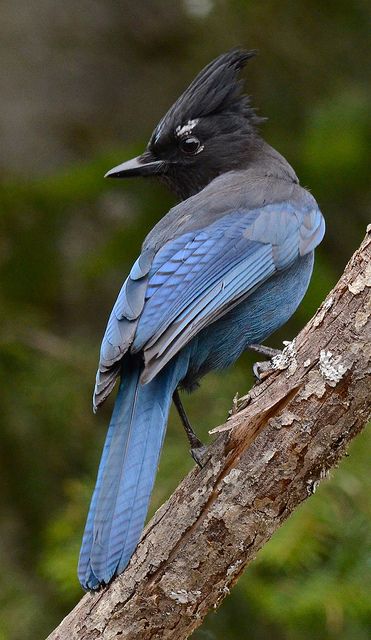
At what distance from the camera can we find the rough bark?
9.72 feet

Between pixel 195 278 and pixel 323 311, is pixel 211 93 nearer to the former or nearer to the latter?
pixel 195 278

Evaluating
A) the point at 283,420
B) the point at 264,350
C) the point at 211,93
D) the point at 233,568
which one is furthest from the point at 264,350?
the point at 211,93

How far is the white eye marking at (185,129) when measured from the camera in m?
4.48

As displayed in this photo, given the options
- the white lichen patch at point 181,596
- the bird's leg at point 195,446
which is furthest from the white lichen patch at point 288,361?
the white lichen patch at point 181,596

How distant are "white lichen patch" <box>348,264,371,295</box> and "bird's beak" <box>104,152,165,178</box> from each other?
1697mm

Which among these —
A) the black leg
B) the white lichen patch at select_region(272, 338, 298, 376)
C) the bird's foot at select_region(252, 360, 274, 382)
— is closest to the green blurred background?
the black leg

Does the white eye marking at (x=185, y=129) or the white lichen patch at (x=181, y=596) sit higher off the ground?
the white eye marking at (x=185, y=129)

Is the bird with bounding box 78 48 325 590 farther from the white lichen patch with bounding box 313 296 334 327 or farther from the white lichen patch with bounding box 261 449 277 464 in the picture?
the white lichen patch with bounding box 313 296 334 327

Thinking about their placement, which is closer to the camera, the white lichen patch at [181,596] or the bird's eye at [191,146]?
the white lichen patch at [181,596]

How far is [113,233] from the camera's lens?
18.7ft

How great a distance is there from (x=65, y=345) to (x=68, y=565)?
122 centimetres

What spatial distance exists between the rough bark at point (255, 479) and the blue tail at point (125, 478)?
5 cm

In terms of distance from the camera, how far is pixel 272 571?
14.9 feet

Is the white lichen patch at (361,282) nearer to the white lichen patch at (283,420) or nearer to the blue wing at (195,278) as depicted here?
the white lichen patch at (283,420)
